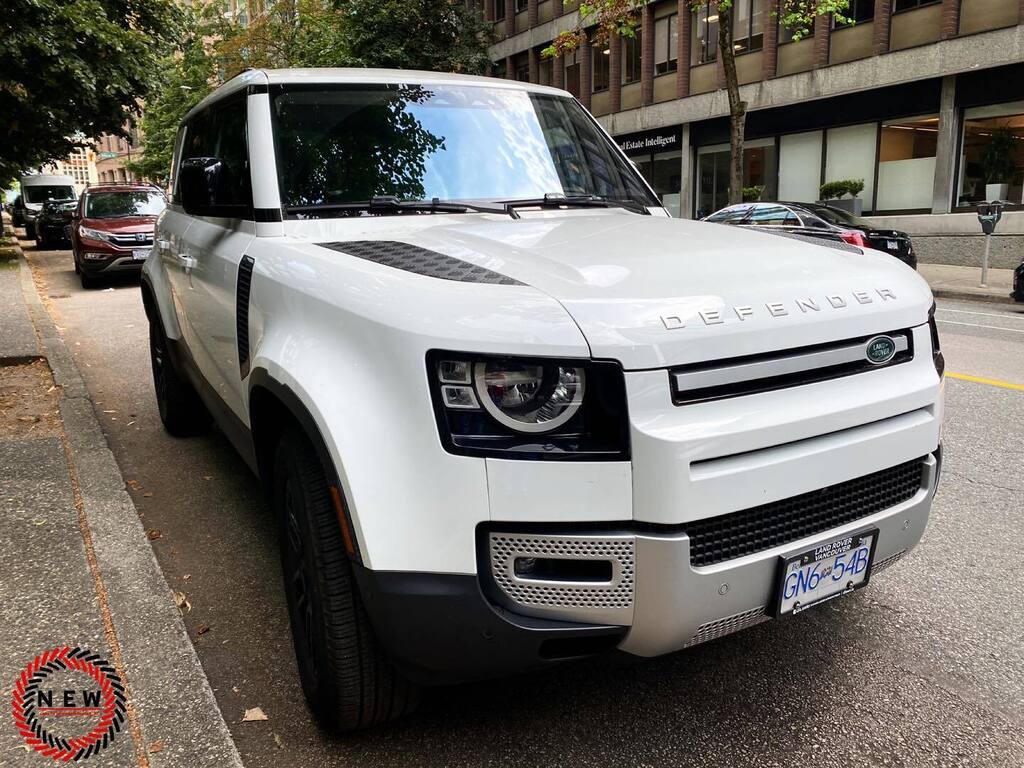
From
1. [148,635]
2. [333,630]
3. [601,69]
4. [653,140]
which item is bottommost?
[148,635]

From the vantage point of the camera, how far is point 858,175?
21.7 m

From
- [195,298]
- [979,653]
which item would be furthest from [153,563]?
[979,653]

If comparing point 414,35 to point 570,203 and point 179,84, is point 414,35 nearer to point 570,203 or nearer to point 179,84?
point 179,84

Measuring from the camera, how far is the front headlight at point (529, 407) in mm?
1908

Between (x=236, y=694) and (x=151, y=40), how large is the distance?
18.1 meters

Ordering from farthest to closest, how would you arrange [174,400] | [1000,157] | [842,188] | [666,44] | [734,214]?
[666,44], [842,188], [1000,157], [734,214], [174,400]

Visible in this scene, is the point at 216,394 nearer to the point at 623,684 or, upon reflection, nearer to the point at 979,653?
the point at 623,684

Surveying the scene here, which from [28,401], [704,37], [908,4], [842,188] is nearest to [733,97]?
[842,188]

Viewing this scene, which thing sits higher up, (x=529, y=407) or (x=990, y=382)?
(x=529, y=407)

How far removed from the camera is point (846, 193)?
70.3ft

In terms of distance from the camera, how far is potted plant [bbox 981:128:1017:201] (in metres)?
18.5

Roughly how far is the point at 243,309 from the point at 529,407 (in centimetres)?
147

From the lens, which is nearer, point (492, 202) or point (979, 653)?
point (979, 653)

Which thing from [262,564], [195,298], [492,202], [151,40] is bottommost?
[262,564]
